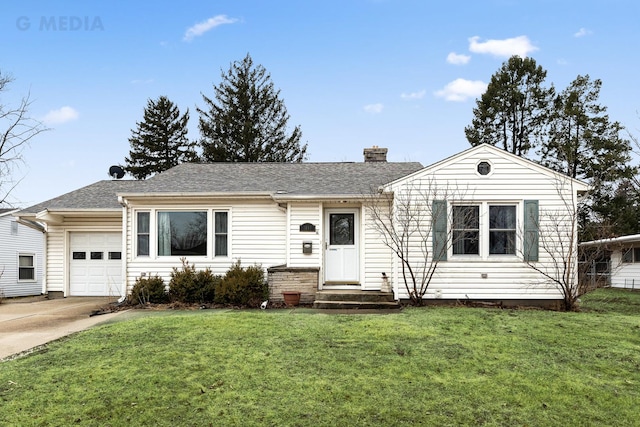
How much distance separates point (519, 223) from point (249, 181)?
290 inches

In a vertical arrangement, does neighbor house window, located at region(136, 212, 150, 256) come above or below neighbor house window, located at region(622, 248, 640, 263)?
above

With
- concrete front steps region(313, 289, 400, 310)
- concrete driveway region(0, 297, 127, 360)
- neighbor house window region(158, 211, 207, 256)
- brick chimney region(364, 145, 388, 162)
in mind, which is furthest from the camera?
brick chimney region(364, 145, 388, 162)

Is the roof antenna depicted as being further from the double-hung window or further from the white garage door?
the double-hung window

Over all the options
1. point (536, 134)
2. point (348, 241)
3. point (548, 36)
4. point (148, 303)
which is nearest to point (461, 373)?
point (348, 241)

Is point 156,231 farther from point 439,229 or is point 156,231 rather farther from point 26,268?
point 26,268

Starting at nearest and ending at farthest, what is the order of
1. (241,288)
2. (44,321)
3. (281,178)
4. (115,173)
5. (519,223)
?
1. (44,321)
2. (519,223)
3. (241,288)
4. (281,178)
5. (115,173)

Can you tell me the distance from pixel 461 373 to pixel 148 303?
843 cm

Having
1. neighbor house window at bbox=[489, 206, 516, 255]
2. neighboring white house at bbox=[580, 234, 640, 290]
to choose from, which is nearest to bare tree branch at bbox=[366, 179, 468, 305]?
neighbor house window at bbox=[489, 206, 516, 255]

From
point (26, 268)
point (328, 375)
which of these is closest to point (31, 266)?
point (26, 268)

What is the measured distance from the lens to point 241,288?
1134 cm

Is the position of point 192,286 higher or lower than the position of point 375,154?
lower

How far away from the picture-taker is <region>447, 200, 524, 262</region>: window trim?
10977 millimetres

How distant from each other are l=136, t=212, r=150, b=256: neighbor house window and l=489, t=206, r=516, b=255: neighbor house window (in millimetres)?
8836

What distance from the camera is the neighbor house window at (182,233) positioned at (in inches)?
488
